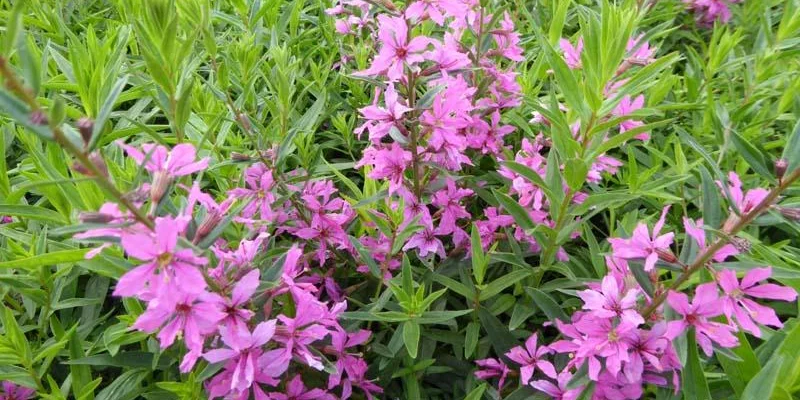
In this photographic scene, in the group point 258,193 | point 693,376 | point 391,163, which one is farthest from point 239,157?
point 693,376

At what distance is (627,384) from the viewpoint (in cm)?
144

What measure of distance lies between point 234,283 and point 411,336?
535mm

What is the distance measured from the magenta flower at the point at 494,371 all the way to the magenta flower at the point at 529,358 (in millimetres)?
55

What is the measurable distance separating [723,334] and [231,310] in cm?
106

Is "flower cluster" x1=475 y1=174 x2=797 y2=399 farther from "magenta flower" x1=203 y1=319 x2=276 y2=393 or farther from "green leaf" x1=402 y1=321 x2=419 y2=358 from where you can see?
"magenta flower" x1=203 y1=319 x2=276 y2=393

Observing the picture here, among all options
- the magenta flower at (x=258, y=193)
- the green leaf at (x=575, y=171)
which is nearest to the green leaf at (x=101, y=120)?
the magenta flower at (x=258, y=193)

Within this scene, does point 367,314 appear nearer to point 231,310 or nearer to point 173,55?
point 231,310

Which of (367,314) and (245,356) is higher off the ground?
(245,356)

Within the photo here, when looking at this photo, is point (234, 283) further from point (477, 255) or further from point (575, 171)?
point (575, 171)

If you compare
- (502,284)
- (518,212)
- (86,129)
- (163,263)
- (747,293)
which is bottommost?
(502,284)

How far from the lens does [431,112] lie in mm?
1772

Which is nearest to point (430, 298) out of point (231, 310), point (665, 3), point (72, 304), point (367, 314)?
point (367, 314)

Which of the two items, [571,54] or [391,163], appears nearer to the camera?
[391,163]

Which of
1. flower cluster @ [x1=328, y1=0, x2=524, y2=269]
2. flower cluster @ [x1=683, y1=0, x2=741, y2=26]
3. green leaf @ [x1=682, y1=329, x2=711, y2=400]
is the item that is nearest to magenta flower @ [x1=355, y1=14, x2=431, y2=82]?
flower cluster @ [x1=328, y1=0, x2=524, y2=269]
